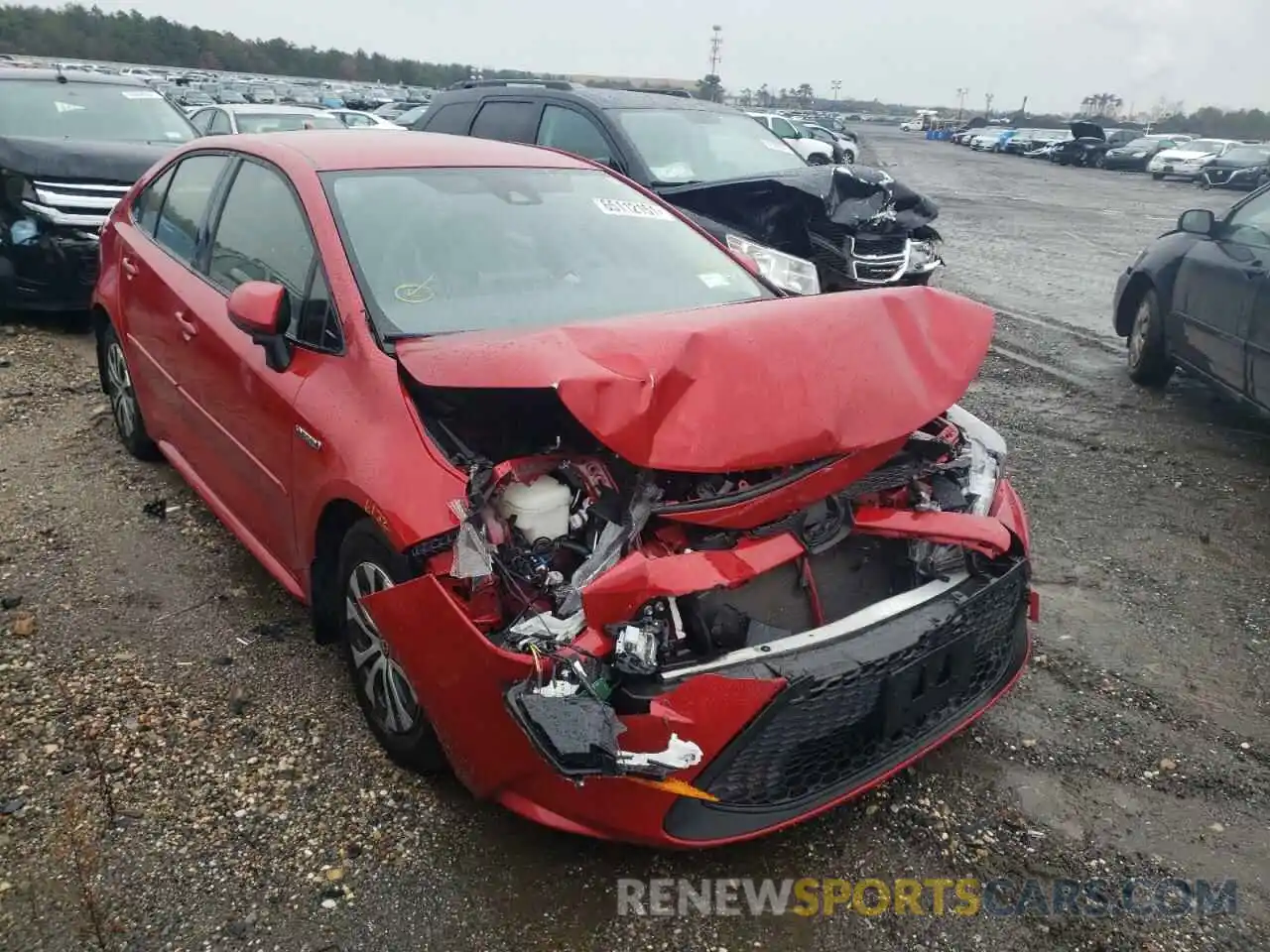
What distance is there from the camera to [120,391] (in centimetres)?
492

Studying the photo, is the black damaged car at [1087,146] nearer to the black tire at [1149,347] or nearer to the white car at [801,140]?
the white car at [801,140]

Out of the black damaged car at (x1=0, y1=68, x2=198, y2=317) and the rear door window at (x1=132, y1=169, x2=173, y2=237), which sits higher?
the rear door window at (x1=132, y1=169, x2=173, y2=237)

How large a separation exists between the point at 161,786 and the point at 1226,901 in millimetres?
2843

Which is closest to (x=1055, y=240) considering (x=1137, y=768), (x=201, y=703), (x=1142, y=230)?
(x=1142, y=230)

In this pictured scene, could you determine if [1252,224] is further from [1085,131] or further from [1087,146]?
[1085,131]

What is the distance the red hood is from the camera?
234 cm

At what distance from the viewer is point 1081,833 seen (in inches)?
105

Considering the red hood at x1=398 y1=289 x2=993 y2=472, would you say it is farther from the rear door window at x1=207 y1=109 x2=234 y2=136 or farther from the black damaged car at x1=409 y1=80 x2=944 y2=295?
the rear door window at x1=207 y1=109 x2=234 y2=136

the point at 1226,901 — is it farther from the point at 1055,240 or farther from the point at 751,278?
the point at 1055,240

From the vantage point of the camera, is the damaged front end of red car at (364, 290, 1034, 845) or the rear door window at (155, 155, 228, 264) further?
the rear door window at (155, 155, 228, 264)

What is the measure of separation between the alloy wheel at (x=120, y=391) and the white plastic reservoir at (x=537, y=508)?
9.79ft

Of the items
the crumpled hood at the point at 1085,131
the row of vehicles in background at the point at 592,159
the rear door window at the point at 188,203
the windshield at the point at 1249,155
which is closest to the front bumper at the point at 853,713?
the rear door window at the point at 188,203

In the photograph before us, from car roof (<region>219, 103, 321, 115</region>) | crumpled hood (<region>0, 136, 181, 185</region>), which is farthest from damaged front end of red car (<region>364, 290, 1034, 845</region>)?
car roof (<region>219, 103, 321, 115</region>)

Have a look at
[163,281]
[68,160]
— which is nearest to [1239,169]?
Result: [68,160]
